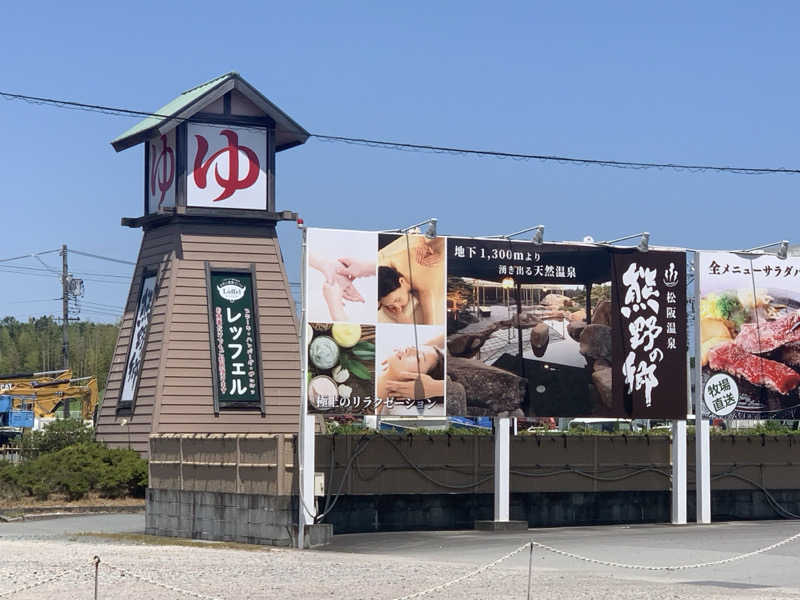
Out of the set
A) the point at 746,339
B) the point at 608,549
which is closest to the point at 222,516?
the point at 608,549

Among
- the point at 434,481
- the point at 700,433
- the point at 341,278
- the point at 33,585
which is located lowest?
the point at 33,585

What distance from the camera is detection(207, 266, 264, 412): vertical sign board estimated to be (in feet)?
151

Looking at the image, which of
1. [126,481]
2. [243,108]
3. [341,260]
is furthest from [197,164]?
[341,260]

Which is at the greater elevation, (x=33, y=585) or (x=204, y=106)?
(x=204, y=106)

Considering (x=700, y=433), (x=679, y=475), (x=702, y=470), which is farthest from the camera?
(x=700, y=433)

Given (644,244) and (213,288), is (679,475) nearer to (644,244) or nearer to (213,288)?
(644,244)

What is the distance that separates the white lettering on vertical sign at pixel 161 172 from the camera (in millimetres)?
46938

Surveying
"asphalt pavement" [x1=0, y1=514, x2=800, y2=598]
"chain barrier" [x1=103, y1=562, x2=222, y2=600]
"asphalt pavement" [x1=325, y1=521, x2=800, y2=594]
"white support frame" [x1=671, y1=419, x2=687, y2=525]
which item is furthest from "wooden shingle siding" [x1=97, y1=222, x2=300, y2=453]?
"chain barrier" [x1=103, y1=562, x2=222, y2=600]

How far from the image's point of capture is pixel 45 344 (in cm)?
16375

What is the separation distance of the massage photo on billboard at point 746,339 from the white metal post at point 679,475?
0.92 meters

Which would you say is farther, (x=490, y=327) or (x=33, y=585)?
(x=490, y=327)

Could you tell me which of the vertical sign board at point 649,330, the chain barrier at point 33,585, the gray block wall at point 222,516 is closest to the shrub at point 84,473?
the gray block wall at point 222,516

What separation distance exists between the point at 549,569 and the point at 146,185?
30063 millimetres

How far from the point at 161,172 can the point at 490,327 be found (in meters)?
19.6
